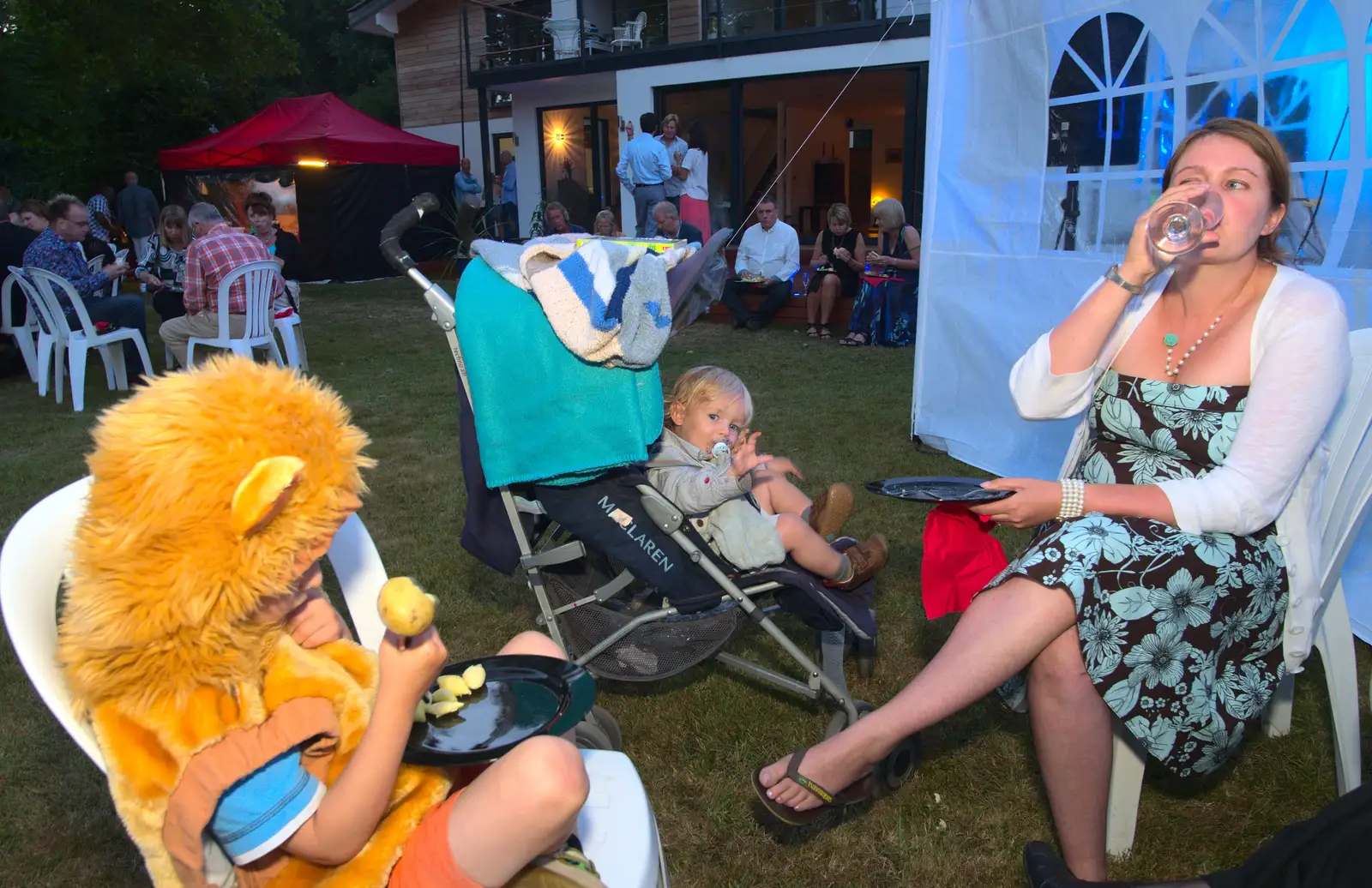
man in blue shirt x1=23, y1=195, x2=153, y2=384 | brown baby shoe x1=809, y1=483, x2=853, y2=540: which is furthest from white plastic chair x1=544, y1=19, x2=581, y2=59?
brown baby shoe x1=809, y1=483, x2=853, y2=540

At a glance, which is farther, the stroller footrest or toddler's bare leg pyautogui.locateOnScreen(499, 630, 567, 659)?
Answer: the stroller footrest

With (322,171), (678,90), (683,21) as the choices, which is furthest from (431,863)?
(683,21)

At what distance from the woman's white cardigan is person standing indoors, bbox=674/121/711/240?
10833 millimetres

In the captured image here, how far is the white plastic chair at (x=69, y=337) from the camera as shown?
7.29 m

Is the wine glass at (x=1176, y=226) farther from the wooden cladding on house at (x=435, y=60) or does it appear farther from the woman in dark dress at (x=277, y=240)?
the wooden cladding on house at (x=435, y=60)

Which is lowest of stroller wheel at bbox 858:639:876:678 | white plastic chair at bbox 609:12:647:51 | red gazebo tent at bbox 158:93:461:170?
stroller wheel at bbox 858:639:876:678

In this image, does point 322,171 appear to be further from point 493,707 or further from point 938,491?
point 493,707

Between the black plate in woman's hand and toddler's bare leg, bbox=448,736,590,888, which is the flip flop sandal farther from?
toddler's bare leg, bbox=448,736,590,888

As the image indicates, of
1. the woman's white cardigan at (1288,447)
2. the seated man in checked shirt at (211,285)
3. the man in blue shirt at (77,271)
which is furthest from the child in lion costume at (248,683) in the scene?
the man in blue shirt at (77,271)

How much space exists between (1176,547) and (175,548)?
189cm

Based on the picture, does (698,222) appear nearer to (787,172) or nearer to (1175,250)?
(787,172)

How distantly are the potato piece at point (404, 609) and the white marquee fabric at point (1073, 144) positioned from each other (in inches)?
127

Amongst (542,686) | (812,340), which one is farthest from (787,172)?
(542,686)

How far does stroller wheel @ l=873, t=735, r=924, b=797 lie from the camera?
2.27 m
